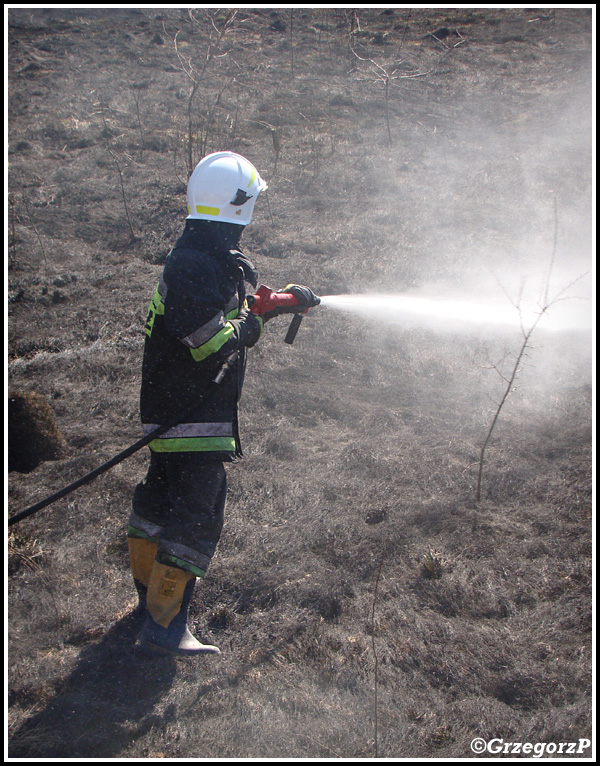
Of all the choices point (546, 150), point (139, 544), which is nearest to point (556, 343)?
point (139, 544)

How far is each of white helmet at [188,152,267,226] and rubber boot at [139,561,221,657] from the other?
1532 mm

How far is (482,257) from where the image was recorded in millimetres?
6746

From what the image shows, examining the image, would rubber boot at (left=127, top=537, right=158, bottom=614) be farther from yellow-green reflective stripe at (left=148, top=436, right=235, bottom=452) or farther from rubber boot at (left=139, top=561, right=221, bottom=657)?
yellow-green reflective stripe at (left=148, top=436, right=235, bottom=452)

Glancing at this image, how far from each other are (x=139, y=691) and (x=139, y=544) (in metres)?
0.60

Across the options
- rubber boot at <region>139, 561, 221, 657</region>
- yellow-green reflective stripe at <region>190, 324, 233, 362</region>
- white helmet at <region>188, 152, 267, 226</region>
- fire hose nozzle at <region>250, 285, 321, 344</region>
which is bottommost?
rubber boot at <region>139, 561, 221, 657</region>

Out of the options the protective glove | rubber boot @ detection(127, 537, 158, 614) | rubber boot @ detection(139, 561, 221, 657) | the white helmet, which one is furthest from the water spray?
rubber boot @ detection(139, 561, 221, 657)

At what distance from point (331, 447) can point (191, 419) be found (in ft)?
5.55

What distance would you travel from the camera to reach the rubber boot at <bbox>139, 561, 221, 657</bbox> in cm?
247

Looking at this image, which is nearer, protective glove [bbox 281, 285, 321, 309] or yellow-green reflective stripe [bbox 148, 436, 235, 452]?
yellow-green reflective stripe [bbox 148, 436, 235, 452]

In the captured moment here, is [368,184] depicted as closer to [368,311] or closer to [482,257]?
[482,257]

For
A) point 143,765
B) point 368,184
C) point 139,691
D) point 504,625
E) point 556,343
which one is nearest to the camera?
point 143,765

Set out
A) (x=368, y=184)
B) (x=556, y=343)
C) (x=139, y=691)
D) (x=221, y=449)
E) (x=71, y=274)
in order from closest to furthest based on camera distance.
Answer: (x=139, y=691)
(x=221, y=449)
(x=556, y=343)
(x=71, y=274)
(x=368, y=184)

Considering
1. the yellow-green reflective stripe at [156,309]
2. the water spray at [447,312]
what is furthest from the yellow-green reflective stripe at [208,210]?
the water spray at [447,312]

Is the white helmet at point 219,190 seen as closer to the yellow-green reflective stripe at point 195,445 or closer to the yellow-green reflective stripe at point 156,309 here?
the yellow-green reflective stripe at point 156,309
